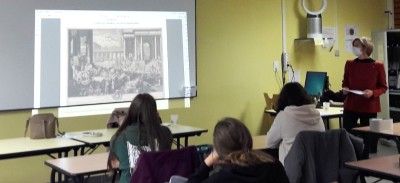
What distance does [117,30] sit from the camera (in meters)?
5.78

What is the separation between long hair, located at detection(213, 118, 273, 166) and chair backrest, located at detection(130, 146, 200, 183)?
61 centimetres

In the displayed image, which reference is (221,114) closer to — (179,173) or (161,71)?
(161,71)

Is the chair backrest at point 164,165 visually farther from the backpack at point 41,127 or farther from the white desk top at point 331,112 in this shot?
the white desk top at point 331,112

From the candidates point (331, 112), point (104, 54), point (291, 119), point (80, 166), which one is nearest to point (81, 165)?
point (80, 166)

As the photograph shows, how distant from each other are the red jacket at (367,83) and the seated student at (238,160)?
3377 mm

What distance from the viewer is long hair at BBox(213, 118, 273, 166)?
7.00ft

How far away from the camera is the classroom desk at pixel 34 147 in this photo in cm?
385

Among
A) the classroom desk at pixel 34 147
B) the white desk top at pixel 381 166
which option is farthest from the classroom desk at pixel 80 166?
the white desk top at pixel 381 166

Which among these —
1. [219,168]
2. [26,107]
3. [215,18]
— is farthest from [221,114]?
[219,168]

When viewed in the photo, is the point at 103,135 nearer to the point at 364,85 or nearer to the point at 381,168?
the point at 381,168

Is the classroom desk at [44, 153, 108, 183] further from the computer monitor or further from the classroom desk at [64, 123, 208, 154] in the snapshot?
the computer monitor

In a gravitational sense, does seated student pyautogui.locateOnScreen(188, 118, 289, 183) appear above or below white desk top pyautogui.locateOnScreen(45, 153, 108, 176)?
above

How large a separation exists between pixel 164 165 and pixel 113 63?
3206 mm

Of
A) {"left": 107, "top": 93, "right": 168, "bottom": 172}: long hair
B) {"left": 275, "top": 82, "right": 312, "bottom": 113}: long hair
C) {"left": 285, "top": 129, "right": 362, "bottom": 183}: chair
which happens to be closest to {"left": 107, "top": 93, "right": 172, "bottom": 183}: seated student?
{"left": 107, "top": 93, "right": 168, "bottom": 172}: long hair
